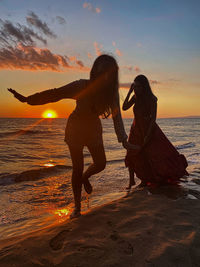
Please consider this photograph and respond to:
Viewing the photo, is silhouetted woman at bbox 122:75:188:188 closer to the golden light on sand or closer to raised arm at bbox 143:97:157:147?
raised arm at bbox 143:97:157:147

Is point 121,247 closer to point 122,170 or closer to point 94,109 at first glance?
point 94,109

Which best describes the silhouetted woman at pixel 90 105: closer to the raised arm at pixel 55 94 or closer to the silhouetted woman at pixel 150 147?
the raised arm at pixel 55 94

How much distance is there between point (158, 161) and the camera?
3965 millimetres

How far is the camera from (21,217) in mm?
3678

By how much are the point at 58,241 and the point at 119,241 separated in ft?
2.13

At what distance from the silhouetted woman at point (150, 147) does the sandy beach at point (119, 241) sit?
3.36ft

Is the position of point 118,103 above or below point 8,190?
above

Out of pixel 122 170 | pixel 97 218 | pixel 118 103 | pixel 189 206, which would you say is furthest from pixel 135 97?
pixel 122 170

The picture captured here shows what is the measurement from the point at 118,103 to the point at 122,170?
203 inches

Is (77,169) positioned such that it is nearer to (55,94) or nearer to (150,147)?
(55,94)

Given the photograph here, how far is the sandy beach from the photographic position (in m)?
1.77

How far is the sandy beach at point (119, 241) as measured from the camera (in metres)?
1.77

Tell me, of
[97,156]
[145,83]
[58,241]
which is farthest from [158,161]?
[58,241]

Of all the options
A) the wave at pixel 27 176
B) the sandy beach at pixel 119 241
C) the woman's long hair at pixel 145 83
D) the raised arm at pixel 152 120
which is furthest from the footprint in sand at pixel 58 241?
the wave at pixel 27 176
